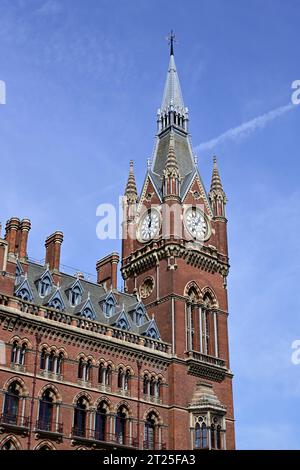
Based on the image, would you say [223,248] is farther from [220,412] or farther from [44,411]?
[44,411]

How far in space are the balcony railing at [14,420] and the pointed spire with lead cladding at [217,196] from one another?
99.2ft

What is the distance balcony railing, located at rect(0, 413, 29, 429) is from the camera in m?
50.7

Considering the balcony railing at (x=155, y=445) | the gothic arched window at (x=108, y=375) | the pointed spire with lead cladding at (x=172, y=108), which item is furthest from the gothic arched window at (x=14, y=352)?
the pointed spire with lead cladding at (x=172, y=108)

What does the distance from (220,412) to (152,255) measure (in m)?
15.6

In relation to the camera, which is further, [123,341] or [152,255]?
[152,255]

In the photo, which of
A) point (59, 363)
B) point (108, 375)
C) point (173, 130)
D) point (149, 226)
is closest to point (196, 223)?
point (149, 226)

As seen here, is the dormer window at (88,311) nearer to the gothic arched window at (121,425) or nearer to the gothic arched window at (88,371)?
the gothic arched window at (88,371)

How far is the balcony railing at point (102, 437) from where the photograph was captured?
5479 centimetres

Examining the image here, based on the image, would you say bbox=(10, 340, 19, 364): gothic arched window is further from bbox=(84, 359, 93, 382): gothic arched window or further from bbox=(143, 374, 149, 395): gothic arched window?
bbox=(143, 374, 149, 395): gothic arched window

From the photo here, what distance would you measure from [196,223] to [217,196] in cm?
475

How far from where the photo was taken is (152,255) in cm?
6894

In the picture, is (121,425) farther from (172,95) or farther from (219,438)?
(172,95)

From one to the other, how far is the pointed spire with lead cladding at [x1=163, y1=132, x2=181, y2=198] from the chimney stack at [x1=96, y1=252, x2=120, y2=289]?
7647 mm
